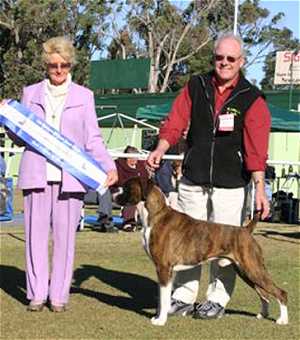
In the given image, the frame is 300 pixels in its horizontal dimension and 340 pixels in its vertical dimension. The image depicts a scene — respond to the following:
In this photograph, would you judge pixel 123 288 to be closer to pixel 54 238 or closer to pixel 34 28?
pixel 54 238

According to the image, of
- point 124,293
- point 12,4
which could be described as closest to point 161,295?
point 124,293

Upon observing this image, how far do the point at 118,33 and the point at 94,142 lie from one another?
4335cm

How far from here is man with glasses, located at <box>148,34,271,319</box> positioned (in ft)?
18.5

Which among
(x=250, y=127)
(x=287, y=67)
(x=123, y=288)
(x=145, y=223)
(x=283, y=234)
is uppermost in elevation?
(x=287, y=67)

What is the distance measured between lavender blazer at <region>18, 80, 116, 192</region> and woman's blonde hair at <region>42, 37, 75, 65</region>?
0.80ft

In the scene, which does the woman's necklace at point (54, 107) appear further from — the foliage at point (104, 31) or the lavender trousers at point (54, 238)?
the foliage at point (104, 31)

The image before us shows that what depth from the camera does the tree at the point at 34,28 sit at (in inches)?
1804

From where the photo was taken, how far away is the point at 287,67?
3753 cm

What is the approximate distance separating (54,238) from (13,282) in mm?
1512

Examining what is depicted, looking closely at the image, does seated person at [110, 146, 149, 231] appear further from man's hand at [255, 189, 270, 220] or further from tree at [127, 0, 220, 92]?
tree at [127, 0, 220, 92]

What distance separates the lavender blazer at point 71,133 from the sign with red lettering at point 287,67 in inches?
1182

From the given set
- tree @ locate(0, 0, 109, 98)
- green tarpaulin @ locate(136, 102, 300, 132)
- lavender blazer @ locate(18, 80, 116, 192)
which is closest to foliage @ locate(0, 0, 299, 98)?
tree @ locate(0, 0, 109, 98)

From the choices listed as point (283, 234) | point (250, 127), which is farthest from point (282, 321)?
point (283, 234)

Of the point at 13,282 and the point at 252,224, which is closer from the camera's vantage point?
the point at 252,224
